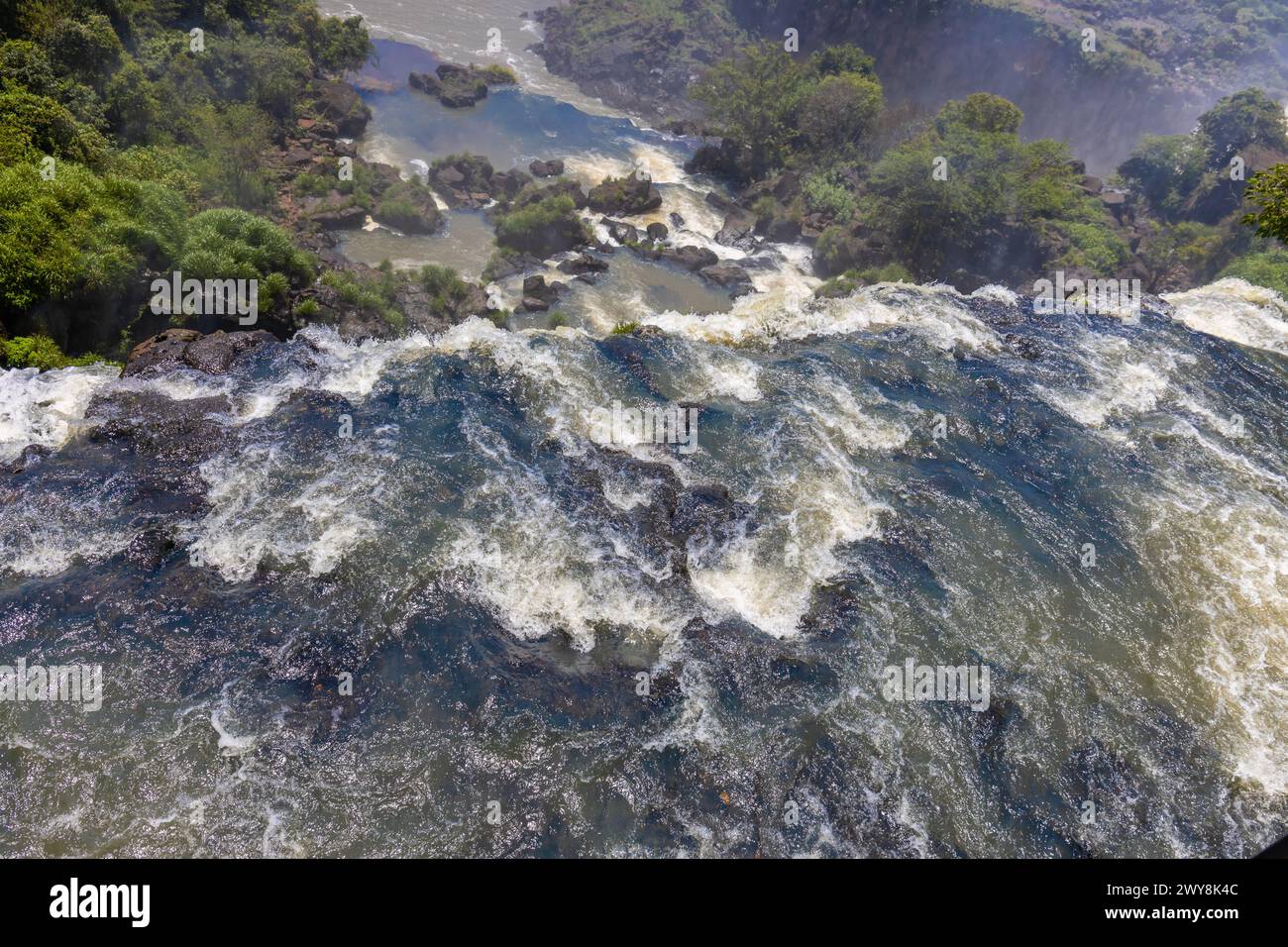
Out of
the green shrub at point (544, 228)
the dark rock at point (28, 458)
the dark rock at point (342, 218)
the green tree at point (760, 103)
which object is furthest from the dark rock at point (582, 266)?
the dark rock at point (28, 458)

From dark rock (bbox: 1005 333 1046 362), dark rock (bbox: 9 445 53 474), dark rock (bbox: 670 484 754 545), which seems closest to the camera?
dark rock (bbox: 9 445 53 474)

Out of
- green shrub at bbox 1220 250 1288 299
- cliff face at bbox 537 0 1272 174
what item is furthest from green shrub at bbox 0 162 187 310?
green shrub at bbox 1220 250 1288 299

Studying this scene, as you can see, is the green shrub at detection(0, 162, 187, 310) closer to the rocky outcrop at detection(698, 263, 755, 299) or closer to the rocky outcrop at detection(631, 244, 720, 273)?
the rocky outcrop at detection(631, 244, 720, 273)

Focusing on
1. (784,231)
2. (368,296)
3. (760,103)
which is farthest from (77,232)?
(760,103)

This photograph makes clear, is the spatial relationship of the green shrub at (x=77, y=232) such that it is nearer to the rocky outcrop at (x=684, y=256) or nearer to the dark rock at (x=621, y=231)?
the dark rock at (x=621, y=231)

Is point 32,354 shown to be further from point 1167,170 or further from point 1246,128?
point 1246,128
